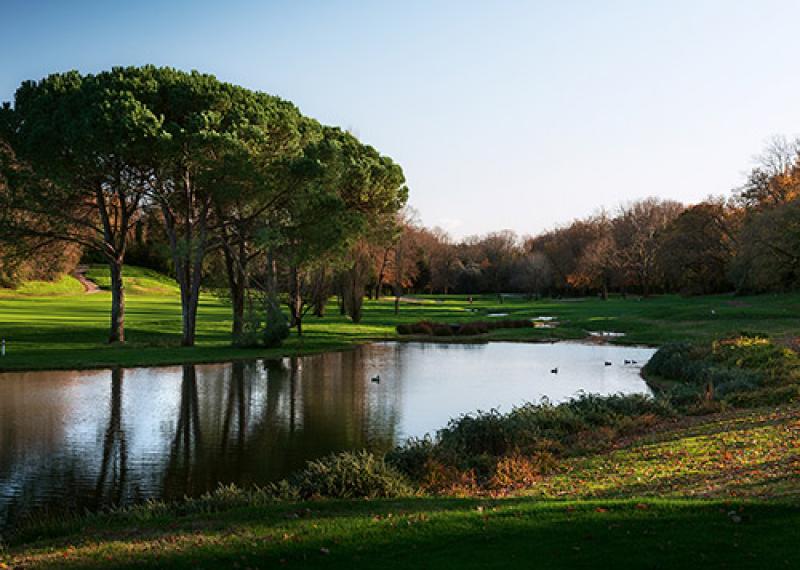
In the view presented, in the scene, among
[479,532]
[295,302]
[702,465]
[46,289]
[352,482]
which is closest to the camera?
[479,532]

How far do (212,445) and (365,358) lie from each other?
18615 mm

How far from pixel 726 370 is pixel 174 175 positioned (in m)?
25.6

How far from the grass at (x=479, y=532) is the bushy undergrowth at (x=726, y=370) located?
964cm

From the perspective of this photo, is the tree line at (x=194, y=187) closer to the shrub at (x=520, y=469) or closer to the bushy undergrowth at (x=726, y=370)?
the bushy undergrowth at (x=726, y=370)

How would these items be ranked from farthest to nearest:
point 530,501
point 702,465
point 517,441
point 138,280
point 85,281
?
1. point 138,280
2. point 85,281
3. point 517,441
4. point 702,465
5. point 530,501

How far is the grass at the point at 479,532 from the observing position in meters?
7.41

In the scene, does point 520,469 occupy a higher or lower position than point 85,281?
lower

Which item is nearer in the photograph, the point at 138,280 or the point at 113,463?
the point at 113,463

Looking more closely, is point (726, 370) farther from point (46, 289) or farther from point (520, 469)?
point (46, 289)

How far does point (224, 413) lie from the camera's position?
21.5m

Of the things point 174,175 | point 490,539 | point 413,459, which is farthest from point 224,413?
point 174,175

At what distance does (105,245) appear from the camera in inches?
1396

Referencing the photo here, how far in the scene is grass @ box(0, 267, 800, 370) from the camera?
106 ft

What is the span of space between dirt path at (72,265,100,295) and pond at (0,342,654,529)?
188 ft
